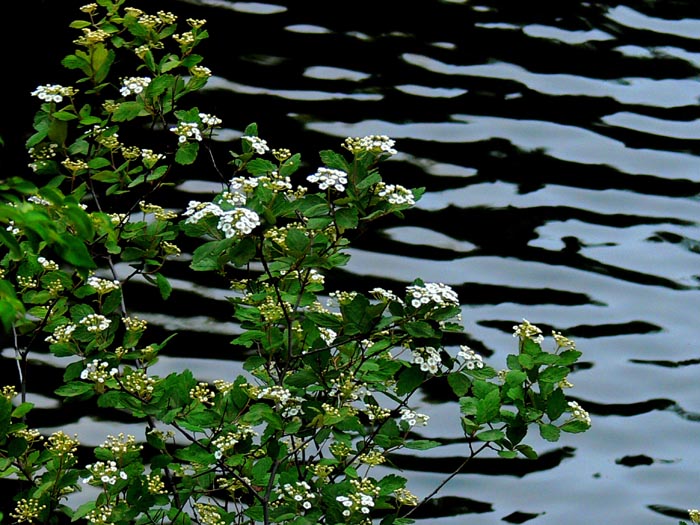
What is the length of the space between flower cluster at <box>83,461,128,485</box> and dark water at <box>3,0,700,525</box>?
130 cm

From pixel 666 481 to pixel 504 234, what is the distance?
1334 mm

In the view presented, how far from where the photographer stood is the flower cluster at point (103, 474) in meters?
2.34

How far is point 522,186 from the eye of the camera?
4945 mm

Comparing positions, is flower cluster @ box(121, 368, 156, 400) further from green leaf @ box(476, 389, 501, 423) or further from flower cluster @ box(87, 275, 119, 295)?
green leaf @ box(476, 389, 501, 423)

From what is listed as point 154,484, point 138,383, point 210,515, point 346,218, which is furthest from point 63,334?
point 346,218

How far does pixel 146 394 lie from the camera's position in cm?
240

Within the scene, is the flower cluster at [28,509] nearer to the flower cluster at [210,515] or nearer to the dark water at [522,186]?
the flower cluster at [210,515]

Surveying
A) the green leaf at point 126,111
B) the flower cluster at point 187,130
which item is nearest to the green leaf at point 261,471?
the flower cluster at point 187,130

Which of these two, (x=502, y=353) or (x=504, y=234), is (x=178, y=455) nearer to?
(x=502, y=353)

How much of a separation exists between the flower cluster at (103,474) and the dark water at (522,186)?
130 centimetres

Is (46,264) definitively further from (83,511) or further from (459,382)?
(459,382)

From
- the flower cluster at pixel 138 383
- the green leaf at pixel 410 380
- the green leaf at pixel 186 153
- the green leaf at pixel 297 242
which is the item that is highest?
the green leaf at pixel 186 153

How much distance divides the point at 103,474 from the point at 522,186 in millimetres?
2932

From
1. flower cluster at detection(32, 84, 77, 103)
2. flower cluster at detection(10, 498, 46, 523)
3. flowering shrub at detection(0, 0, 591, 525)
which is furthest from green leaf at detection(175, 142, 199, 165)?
flower cluster at detection(10, 498, 46, 523)
